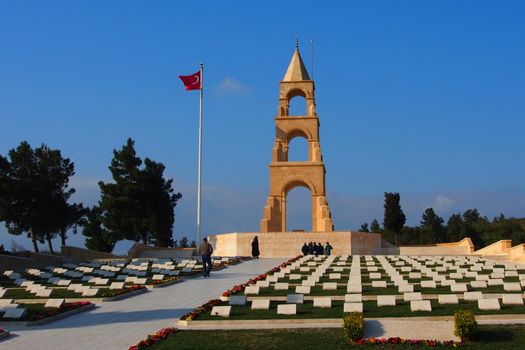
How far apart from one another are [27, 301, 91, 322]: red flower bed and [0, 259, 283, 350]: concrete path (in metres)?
0.27

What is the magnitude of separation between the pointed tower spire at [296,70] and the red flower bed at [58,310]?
117ft

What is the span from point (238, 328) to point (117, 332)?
232cm

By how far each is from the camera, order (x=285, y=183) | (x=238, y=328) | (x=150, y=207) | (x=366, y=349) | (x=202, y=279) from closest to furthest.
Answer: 1. (x=366, y=349)
2. (x=238, y=328)
3. (x=202, y=279)
4. (x=285, y=183)
5. (x=150, y=207)

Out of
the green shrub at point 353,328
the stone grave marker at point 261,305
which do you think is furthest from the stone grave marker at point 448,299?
the green shrub at point 353,328

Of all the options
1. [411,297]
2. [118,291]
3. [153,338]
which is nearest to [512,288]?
[411,297]

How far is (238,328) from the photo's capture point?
1197 cm

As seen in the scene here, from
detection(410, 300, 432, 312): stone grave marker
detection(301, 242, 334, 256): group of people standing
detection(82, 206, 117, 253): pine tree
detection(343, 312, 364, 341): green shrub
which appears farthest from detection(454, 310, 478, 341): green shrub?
detection(82, 206, 117, 253): pine tree

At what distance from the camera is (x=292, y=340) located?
10758 mm

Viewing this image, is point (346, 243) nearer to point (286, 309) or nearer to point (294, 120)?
point (294, 120)

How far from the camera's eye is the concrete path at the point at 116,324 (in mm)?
11195

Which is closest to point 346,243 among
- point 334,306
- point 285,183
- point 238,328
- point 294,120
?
point 285,183

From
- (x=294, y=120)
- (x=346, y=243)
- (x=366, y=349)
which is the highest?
(x=294, y=120)

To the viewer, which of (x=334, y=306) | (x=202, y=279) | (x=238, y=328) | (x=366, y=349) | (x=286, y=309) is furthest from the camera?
(x=202, y=279)

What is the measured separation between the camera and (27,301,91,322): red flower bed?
43.7ft
